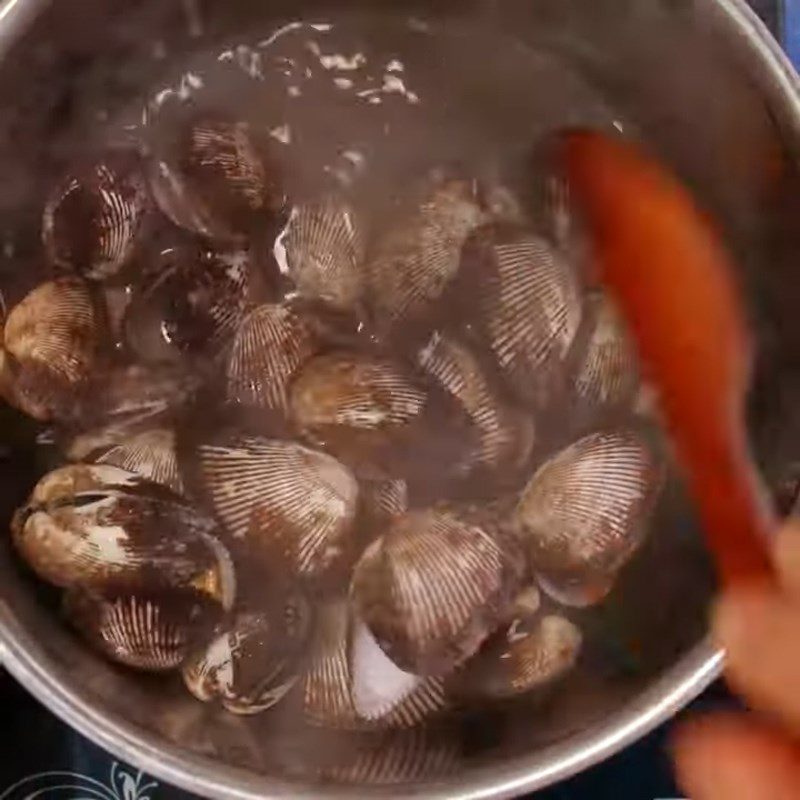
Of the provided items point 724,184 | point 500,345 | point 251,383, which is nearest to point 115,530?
point 251,383

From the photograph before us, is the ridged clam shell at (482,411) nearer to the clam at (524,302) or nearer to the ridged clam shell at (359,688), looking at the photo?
the clam at (524,302)

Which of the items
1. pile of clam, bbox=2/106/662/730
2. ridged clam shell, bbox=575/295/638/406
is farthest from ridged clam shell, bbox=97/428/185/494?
ridged clam shell, bbox=575/295/638/406

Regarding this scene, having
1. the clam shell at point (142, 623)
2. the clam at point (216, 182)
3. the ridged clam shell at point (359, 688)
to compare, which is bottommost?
the clam shell at point (142, 623)

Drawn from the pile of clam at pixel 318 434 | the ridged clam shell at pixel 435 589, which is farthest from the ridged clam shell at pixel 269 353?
the ridged clam shell at pixel 435 589

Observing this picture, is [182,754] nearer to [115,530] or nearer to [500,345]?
[115,530]

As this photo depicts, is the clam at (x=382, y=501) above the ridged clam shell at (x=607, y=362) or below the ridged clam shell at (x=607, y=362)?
below

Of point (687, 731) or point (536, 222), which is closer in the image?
point (687, 731)

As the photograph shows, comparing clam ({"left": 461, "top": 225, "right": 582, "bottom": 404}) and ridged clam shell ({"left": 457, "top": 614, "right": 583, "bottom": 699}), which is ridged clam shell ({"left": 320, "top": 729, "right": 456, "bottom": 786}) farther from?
clam ({"left": 461, "top": 225, "right": 582, "bottom": 404})

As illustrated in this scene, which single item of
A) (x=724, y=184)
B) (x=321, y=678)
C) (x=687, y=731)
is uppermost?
(x=724, y=184)
